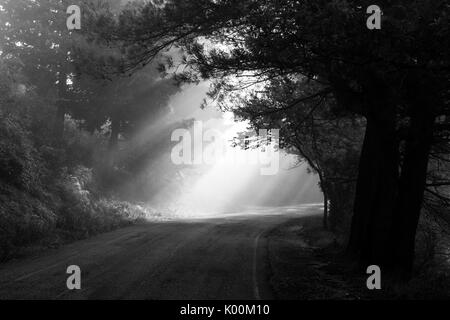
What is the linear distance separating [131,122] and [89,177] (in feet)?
19.9

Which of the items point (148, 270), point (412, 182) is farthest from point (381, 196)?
point (148, 270)

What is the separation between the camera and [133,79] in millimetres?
28547

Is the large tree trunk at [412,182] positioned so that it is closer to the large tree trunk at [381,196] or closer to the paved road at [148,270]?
the large tree trunk at [381,196]

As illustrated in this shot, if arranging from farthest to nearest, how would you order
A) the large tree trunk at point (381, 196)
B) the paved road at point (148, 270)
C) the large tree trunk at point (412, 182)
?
the large tree trunk at point (381, 196), the large tree trunk at point (412, 182), the paved road at point (148, 270)

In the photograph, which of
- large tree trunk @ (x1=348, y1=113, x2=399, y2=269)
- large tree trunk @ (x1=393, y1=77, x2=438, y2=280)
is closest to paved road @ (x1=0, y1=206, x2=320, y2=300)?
large tree trunk @ (x1=348, y1=113, x2=399, y2=269)

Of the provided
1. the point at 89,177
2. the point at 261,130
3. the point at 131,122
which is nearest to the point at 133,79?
the point at 131,122

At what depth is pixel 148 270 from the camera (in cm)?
1191

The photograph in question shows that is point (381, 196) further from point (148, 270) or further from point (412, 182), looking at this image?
point (148, 270)

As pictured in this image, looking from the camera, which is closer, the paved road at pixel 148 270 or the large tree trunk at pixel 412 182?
the paved road at pixel 148 270

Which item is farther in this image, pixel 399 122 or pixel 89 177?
pixel 89 177

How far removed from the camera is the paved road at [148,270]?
971 cm

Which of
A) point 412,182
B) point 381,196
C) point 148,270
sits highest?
point 412,182

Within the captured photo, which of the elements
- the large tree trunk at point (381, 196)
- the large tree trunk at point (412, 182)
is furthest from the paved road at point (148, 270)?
the large tree trunk at point (412, 182)
